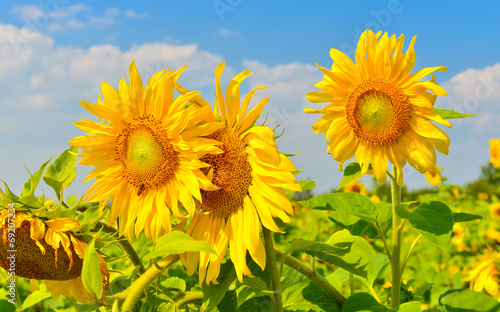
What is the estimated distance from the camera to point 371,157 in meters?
1.57

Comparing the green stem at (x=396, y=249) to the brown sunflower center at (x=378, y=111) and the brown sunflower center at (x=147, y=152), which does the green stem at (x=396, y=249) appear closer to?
the brown sunflower center at (x=378, y=111)

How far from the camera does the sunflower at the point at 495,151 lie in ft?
12.7

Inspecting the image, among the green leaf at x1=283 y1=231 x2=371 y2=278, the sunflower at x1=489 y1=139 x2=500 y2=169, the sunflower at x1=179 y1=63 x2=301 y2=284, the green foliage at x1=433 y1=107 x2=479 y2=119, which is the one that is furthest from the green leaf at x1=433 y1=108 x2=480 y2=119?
the sunflower at x1=489 y1=139 x2=500 y2=169

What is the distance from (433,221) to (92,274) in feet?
3.24

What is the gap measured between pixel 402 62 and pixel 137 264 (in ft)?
3.30

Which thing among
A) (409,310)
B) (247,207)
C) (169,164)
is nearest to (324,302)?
(409,310)

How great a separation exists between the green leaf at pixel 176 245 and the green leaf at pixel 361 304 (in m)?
0.60

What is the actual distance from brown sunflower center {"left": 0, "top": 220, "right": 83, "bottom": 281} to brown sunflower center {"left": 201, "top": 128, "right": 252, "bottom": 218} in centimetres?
46

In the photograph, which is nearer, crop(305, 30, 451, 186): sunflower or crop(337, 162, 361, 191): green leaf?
crop(305, 30, 451, 186): sunflower

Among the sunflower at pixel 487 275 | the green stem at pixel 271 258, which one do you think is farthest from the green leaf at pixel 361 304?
the sunflower at pixel 487 275

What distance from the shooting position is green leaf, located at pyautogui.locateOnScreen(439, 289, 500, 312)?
1575mm

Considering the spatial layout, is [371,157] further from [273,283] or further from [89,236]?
[89,236]

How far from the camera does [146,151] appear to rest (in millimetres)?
1104

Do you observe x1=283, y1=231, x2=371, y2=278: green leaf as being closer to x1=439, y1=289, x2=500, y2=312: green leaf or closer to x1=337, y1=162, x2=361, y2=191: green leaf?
x1=337, y1=162, x2=361, y2=191: green leaf
